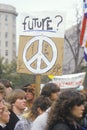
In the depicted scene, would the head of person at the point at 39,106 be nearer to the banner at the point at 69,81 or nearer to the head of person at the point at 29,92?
the head of person at the point at 29,92

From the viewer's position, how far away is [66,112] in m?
3.77

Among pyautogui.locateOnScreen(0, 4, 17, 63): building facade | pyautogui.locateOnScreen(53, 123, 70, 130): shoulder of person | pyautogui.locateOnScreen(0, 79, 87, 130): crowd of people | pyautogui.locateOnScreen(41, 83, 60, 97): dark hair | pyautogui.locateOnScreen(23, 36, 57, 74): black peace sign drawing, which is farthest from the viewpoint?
pyautogui.locateOnScreen(0, 4, 17, 63): building facade

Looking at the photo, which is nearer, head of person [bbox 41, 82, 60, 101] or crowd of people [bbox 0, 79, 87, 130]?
crowd of people [bbox 0, 79, 87, 130]

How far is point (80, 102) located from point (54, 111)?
211 millimetres

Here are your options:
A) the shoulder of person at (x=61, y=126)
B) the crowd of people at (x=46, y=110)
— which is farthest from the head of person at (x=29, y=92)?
the shoulder of person at (x=61, y=126)

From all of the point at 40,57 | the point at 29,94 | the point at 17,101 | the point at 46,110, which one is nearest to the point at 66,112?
the point at 46,110

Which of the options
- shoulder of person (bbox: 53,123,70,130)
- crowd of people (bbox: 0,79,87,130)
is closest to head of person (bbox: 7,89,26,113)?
crowd of people (bbox: 0,79,87,130)

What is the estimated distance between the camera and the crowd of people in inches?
148

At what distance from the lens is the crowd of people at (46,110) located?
Result: 12.3ft

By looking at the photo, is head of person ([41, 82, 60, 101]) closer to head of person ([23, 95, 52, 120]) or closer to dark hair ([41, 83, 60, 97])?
dark hair ([41, 83, 60, 97])

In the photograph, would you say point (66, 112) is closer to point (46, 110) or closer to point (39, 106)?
point (46, 110)

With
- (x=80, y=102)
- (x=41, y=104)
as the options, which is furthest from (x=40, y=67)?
(x=80, y=102)

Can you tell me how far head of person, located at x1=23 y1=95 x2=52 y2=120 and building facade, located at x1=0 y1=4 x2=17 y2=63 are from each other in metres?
101

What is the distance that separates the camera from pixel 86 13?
289 inches
